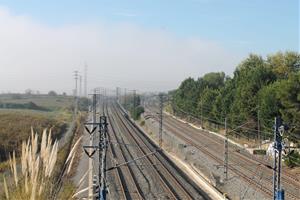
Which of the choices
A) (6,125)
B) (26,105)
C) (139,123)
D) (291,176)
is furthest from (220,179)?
(26,105)

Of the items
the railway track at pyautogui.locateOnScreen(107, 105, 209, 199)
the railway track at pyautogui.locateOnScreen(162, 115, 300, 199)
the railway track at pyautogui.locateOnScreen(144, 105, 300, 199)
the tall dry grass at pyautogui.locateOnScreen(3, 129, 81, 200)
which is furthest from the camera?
the railway track at pyautogui.locateOnScreen(144, 105, 300, 199)

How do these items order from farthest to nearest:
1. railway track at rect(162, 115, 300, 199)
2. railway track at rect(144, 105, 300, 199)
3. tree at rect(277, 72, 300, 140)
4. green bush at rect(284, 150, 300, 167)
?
tree at rect(277, 72, 300, 140) < green bush at rect(284, 150, 300, 167) < railway track at rect(144, 105, 300, 199) < railway track at rect(162, 115, 300, 199)

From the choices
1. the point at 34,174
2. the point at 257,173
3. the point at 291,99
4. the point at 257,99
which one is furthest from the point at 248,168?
the point at 34,174

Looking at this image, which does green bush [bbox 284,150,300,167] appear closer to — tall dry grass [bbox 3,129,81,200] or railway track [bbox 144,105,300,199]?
railway track [bbox 144,105,300,199]

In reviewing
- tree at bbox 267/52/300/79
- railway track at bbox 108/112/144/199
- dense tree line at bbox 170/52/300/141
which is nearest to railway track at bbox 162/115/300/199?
dense tree line at bbox 170/52/300/141

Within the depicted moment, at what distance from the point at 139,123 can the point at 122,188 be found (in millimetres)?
38525

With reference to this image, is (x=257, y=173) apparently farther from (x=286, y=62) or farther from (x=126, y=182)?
(x=286, y=62)

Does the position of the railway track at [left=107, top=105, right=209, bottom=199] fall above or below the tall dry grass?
below

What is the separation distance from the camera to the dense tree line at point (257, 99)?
88.6 feet

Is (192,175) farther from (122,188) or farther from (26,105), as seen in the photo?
(26,105)

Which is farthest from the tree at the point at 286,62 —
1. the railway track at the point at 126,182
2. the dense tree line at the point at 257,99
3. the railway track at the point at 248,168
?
the railway track at the point at 126,182

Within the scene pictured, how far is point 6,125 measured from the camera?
36875 millimetres

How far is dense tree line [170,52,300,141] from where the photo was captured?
88.6 ft

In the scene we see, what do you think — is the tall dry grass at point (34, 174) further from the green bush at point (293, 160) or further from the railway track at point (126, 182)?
the green bush at point (293, 160)
